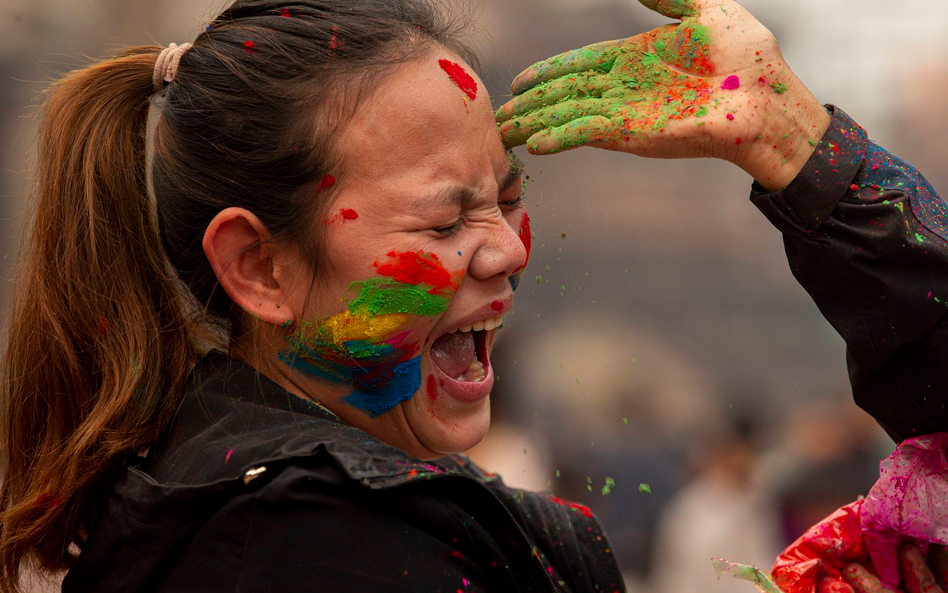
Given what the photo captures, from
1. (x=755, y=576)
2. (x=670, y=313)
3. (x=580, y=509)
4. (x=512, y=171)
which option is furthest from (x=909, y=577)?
(x=670, y=313)

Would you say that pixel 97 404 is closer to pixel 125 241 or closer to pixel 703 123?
pixel 125 241

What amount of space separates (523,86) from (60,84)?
103 centimetres

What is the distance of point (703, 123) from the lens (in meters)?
1.81

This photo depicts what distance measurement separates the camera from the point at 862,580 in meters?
1.97

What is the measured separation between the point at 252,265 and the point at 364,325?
0.86 feet

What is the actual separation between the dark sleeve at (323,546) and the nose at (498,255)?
1.92 feet

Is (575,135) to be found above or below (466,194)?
above

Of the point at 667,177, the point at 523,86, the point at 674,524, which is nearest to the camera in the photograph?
the point at 523,86

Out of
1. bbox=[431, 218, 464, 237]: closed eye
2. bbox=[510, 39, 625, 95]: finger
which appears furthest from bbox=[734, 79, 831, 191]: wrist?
bbox=[431, 218, 464, 237]: closed eye

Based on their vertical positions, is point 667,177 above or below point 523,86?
below

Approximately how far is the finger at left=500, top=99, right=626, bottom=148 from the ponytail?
0.80 meters

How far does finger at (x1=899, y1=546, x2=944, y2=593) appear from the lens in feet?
6.31

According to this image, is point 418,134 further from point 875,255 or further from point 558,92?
point 875,255

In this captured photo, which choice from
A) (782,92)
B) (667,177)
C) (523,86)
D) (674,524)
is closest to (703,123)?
(782,92)
